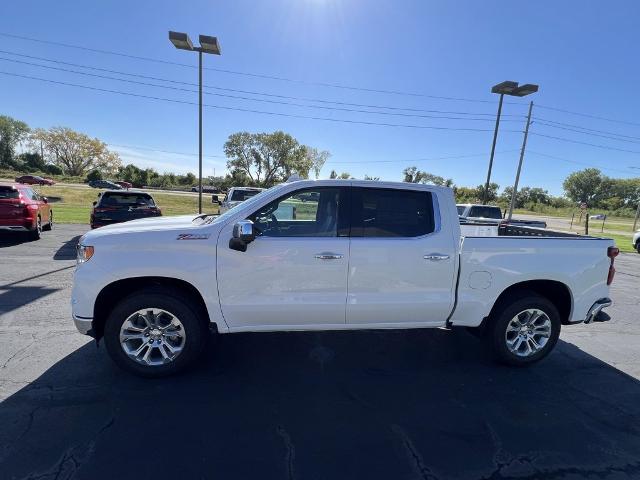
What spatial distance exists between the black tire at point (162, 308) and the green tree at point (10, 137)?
A: 285 feet

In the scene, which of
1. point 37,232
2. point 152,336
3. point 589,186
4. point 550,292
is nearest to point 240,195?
point 37,232

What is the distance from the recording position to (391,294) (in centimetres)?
355

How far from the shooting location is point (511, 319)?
383cm

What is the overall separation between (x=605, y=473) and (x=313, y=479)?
2.01 metres

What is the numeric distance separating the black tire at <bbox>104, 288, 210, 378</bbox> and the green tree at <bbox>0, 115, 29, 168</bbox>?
8684cm

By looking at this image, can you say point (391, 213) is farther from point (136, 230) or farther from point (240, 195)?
point (240, 195)

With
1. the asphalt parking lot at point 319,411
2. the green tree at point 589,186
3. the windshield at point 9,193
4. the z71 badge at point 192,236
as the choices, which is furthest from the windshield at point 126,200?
the green tree at point 589,186

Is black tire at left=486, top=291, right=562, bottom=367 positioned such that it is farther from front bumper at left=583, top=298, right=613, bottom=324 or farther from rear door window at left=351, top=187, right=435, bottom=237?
rear door window at left=351, top=187, right=435, bottom=237

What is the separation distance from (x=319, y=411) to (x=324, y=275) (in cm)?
116

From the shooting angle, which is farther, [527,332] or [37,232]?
[37,232]

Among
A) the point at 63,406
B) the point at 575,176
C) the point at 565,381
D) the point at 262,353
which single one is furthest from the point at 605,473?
the point at 575,176

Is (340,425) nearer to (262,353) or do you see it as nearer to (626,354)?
(262,353)

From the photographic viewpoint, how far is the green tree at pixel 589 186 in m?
102

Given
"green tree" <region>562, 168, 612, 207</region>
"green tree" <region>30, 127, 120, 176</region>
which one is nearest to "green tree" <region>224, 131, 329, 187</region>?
"green tree" <region>30, 127, 120, 176</region>
